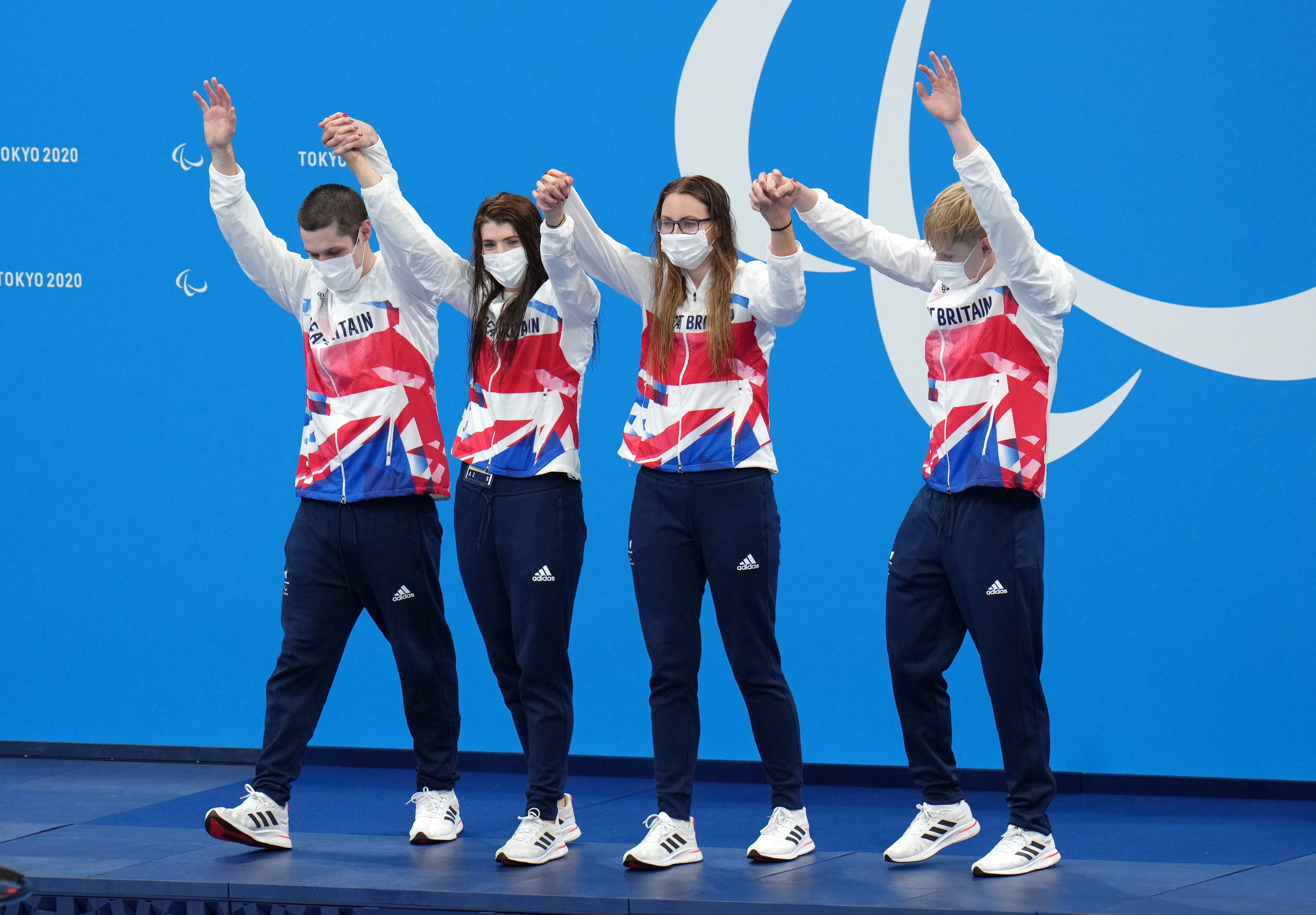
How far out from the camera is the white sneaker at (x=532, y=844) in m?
3.40

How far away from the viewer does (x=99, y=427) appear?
5.07 metres

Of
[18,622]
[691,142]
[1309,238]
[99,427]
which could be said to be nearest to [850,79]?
[691,142]

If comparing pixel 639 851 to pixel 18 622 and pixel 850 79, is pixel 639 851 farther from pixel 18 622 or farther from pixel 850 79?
pixel 18 622

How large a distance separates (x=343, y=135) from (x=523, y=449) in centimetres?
81

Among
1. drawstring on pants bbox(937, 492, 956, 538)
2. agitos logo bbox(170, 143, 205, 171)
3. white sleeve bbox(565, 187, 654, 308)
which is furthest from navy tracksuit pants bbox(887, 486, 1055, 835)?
agitos logo bbox(170, 143, 205, 171)

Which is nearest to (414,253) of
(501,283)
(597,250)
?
(501,283)

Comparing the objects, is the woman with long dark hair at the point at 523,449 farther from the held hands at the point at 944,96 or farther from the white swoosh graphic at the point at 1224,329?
the white swoosh graphic at the point at 1224,329

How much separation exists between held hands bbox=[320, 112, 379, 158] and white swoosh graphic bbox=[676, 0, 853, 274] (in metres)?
1.29

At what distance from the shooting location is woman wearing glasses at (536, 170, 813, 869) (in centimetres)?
333

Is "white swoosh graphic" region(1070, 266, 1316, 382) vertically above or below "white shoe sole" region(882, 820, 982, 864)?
above

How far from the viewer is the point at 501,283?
11.6 ft

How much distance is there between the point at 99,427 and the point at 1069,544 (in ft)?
10.1

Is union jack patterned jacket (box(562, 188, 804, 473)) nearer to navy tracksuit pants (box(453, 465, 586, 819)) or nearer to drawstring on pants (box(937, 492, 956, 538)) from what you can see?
A: navy tracksuit pants (box(453, 465, 586, 819))

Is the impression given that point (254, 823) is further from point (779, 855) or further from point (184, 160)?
point (184, 160)
